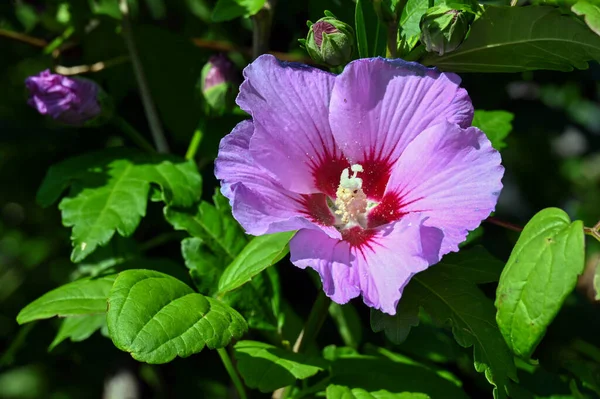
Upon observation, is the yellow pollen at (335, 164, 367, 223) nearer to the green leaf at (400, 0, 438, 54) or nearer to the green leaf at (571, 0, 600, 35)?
the green leaf at (400, 0, 438, 54)

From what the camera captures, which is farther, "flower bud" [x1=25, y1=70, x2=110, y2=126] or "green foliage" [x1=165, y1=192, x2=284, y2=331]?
"flower bud" [x1=25, y1=70, x2=110, y2=126]

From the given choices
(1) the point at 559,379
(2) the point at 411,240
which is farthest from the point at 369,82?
(1) the point at 559,379

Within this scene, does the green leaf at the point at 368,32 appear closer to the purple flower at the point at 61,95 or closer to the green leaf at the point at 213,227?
the green leaf at the point at 213,227

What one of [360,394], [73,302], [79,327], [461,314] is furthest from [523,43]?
[79,327]

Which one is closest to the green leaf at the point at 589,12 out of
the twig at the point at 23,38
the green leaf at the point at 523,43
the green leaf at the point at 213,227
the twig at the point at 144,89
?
the green leaf at the point at 523,43

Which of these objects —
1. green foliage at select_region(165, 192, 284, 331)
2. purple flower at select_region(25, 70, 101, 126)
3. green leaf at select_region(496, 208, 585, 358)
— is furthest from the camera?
purple flower at select_region(25, 70, 101, 126)

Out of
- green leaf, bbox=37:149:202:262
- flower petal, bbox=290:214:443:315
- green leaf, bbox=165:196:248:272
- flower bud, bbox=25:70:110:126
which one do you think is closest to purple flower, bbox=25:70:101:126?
flower bud, bbox=25:70:110:126

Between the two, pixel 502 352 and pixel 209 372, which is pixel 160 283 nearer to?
pixel 502 352
